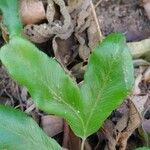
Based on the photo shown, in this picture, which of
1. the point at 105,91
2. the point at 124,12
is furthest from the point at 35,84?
the point at 124,12

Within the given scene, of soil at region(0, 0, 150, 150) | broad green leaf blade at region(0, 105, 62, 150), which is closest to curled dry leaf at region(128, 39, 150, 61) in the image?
soil at region(0, 0, 150, 150)

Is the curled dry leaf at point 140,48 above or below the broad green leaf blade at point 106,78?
below

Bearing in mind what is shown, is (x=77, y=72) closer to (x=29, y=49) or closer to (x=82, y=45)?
(x=82, y=45)

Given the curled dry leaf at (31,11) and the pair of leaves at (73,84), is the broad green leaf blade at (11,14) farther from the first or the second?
the pair of leaves at (73,84)

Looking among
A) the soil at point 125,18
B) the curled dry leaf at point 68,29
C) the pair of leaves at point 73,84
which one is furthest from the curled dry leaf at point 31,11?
the pair of leaves at point 73,84

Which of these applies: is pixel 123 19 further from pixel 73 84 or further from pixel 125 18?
pixel 73 84

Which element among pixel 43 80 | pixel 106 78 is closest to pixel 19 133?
pixel 43 80
